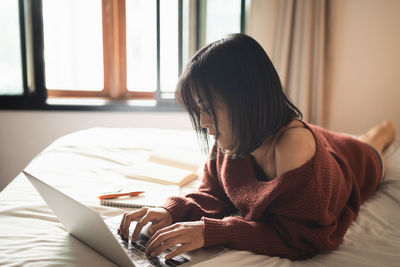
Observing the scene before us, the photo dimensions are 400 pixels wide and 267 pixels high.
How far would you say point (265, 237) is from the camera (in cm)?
79

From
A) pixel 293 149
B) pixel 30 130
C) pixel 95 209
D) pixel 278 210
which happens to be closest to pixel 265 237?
pixel 278 210

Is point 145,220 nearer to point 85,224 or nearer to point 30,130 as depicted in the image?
point 85,224

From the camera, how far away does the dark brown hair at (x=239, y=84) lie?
759 millimetres

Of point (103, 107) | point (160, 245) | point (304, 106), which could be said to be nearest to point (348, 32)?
point (304, 106)

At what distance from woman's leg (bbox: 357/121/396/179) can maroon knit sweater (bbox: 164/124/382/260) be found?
691 millimetres

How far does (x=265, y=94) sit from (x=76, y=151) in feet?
3.25

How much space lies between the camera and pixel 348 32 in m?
2.43

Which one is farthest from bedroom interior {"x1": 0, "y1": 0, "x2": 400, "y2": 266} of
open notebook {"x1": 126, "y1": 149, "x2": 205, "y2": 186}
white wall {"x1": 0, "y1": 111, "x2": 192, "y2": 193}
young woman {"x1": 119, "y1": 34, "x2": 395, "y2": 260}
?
young woman {"x1": 119, "y1": 34, "x2": 395, "y2": 260}

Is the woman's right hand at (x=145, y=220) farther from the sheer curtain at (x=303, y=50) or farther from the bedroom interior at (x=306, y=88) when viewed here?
the sheer curtain at (x=303, y=50)

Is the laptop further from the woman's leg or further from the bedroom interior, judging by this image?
the woman's leg

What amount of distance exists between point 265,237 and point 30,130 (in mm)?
2302

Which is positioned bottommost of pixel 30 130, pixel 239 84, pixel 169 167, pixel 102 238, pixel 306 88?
pixel 30 130

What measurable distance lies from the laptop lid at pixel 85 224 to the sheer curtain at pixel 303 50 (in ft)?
6.84

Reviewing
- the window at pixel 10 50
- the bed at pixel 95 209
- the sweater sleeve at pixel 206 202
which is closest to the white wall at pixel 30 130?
the window at pixel 10 50
